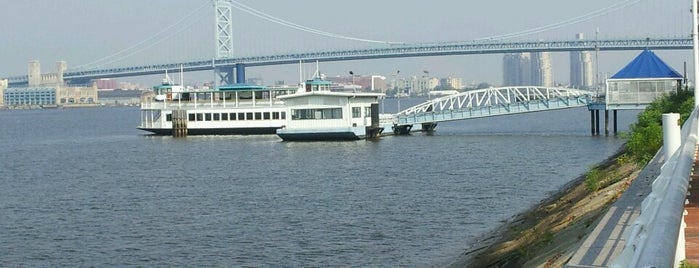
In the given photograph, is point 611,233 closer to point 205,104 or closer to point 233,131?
point 233,131

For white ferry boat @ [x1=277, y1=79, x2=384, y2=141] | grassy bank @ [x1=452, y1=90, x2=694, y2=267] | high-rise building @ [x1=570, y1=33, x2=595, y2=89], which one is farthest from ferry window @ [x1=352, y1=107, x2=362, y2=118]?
high-rise building @ [x1=570, y1=33, x2=595, y2=89]

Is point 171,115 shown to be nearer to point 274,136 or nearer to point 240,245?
point 274,136

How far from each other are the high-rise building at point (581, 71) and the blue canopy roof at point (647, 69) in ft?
431

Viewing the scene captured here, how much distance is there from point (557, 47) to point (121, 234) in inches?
3455

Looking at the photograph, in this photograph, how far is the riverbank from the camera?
11672mm

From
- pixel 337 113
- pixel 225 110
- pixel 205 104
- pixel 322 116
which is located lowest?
pixel 322 116

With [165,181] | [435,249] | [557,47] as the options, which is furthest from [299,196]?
[557,47]

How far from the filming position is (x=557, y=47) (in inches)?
4102

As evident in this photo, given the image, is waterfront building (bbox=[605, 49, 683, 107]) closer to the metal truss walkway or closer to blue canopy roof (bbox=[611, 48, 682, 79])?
blue canopy roof (bbox=[611, 48, 682, 79])

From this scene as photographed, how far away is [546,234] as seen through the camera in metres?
14.4

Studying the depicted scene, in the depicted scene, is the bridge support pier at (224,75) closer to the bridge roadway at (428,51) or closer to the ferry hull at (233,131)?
the bridge roadway at (428,51)

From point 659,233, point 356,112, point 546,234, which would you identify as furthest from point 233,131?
point 659,233

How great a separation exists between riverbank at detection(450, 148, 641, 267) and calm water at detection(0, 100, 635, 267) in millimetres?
660

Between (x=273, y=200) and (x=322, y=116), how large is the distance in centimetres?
2952
